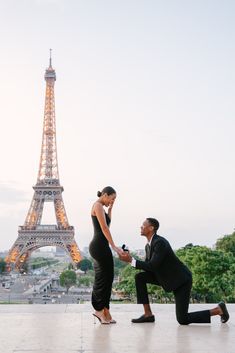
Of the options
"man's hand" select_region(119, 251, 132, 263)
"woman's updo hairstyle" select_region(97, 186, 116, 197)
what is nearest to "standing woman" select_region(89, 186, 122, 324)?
"woman's updo hairstyle" select_region(97, 186, 116, 197)

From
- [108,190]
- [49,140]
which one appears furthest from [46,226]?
[108,190]

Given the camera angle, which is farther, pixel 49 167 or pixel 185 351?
pixel 49 167

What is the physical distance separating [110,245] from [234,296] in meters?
24.0

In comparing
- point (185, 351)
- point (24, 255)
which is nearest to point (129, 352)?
point (185, 351)

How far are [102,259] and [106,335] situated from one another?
1.44 m

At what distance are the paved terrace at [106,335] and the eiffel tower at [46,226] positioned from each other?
6511cm

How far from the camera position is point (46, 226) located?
257ft

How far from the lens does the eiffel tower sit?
76.1m

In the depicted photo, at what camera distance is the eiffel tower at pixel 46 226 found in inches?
2995

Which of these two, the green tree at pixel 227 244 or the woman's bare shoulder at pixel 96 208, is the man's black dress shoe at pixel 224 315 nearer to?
the woman's bare shoulder at pixel 96 208

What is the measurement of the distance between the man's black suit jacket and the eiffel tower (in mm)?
66063

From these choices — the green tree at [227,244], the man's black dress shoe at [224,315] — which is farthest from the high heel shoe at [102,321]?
the green tree at [227,244]

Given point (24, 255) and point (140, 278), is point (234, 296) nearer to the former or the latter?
point (140, 278)

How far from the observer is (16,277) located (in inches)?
4343
